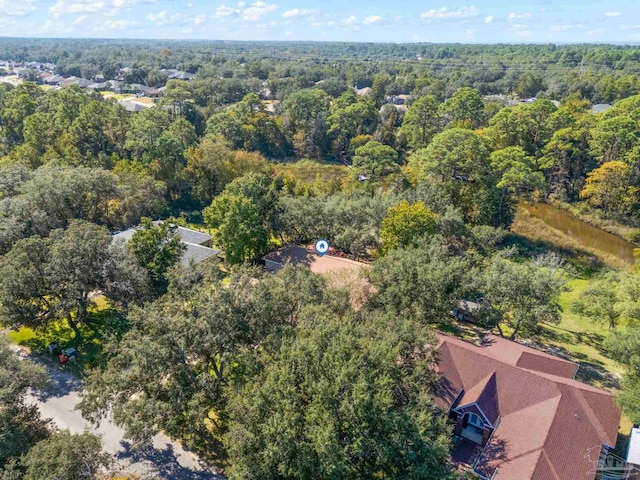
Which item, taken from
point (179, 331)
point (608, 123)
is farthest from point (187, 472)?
point (608, 123)

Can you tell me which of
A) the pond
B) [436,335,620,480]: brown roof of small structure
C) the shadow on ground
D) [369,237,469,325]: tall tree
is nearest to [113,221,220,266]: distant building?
the shadow on ground

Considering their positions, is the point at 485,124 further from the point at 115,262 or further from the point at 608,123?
the point at 115,262

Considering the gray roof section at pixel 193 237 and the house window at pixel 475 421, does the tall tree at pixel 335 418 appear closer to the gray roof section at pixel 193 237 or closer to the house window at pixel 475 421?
the house window at pixel 475 421

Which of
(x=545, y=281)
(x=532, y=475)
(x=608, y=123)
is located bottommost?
(x=532, y=475)

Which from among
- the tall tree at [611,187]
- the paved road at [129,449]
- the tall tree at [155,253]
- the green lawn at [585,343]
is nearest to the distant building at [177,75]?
the tall tree at [155,253]

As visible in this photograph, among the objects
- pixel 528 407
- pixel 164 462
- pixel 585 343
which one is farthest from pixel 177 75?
pixel 528 407

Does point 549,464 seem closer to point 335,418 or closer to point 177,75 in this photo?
point 335,418
